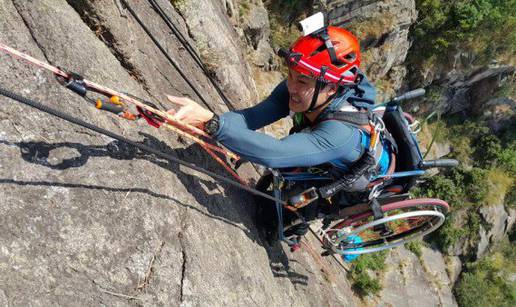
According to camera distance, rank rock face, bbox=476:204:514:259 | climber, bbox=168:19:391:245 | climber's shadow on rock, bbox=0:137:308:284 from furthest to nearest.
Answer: rock face, bbox=476:204:514:259, climber, bbox=168:19:391:245, climber's shadow on rock, bbox=0:137:308:284

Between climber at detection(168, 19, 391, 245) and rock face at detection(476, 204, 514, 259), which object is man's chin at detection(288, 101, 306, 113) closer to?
climber at detection(168, 19, 391, 245)

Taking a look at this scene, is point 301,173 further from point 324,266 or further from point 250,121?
point 324,266

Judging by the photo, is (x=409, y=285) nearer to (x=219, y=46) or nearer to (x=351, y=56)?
(x=219, y=46)

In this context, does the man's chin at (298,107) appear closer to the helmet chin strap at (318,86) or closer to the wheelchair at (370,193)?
the helmet chin strap at (318,86)

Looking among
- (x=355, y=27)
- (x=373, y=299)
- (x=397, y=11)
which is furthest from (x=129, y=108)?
(x=397, y=11)

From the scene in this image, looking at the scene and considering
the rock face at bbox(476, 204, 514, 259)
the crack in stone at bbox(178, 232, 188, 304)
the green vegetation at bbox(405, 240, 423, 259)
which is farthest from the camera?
the rock face at bbox(476, 204, 514, 259)

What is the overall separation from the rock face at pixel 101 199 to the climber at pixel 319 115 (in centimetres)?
66

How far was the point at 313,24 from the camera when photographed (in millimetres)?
3559

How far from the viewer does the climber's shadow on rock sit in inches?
113

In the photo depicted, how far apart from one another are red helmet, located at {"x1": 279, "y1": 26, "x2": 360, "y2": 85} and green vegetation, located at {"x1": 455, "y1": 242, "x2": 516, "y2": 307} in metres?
19.2

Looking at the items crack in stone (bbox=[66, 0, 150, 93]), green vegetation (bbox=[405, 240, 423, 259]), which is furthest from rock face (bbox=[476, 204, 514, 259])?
crack in stone (bbox=[66, 0, 150, 93])

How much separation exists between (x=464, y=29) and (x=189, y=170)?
19.3 m

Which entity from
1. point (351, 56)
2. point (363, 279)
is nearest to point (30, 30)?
point (351, 56)

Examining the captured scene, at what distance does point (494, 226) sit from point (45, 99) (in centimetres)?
2463
